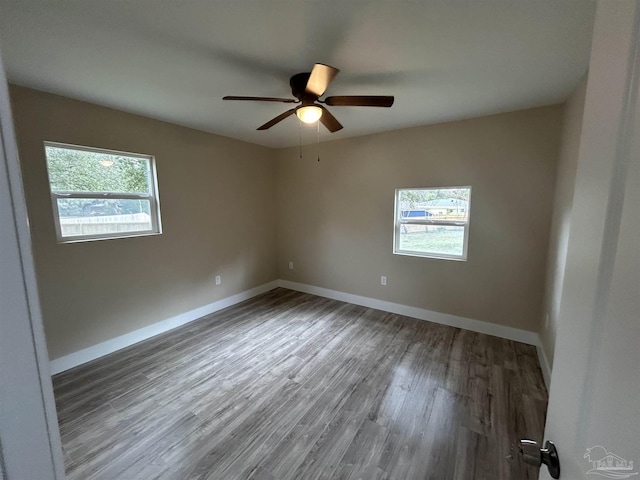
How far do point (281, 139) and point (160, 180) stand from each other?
1.70 meters

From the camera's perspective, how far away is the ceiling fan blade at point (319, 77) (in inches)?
60.5

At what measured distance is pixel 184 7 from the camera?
4.27ft

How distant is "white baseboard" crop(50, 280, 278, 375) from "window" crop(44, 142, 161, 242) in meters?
1.08

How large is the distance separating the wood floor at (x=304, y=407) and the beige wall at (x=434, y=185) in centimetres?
55

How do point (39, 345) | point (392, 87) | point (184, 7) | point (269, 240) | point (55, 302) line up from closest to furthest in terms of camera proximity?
point (39, 345) → point (184, 7) → point (392, 87) → point (55, 302) → point (269, 240)

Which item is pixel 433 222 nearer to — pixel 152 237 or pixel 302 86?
pixel 302 86

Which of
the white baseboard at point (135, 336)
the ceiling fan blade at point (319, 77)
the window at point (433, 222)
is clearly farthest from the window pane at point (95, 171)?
the window at point (433, 222)

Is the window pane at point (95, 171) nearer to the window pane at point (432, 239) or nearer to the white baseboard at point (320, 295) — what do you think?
the white baseboard at point (320, 295)

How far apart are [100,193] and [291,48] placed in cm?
233

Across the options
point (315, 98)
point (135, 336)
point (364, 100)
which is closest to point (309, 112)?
point (315, 98)

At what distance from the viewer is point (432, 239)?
10.8 feet

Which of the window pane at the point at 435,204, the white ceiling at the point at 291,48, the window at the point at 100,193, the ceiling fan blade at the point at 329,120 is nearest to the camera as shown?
the white ceiling at the point at 291,48

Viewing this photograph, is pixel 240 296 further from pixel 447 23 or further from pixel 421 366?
pixel 447 23

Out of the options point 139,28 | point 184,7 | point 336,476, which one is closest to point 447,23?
point 184,7
